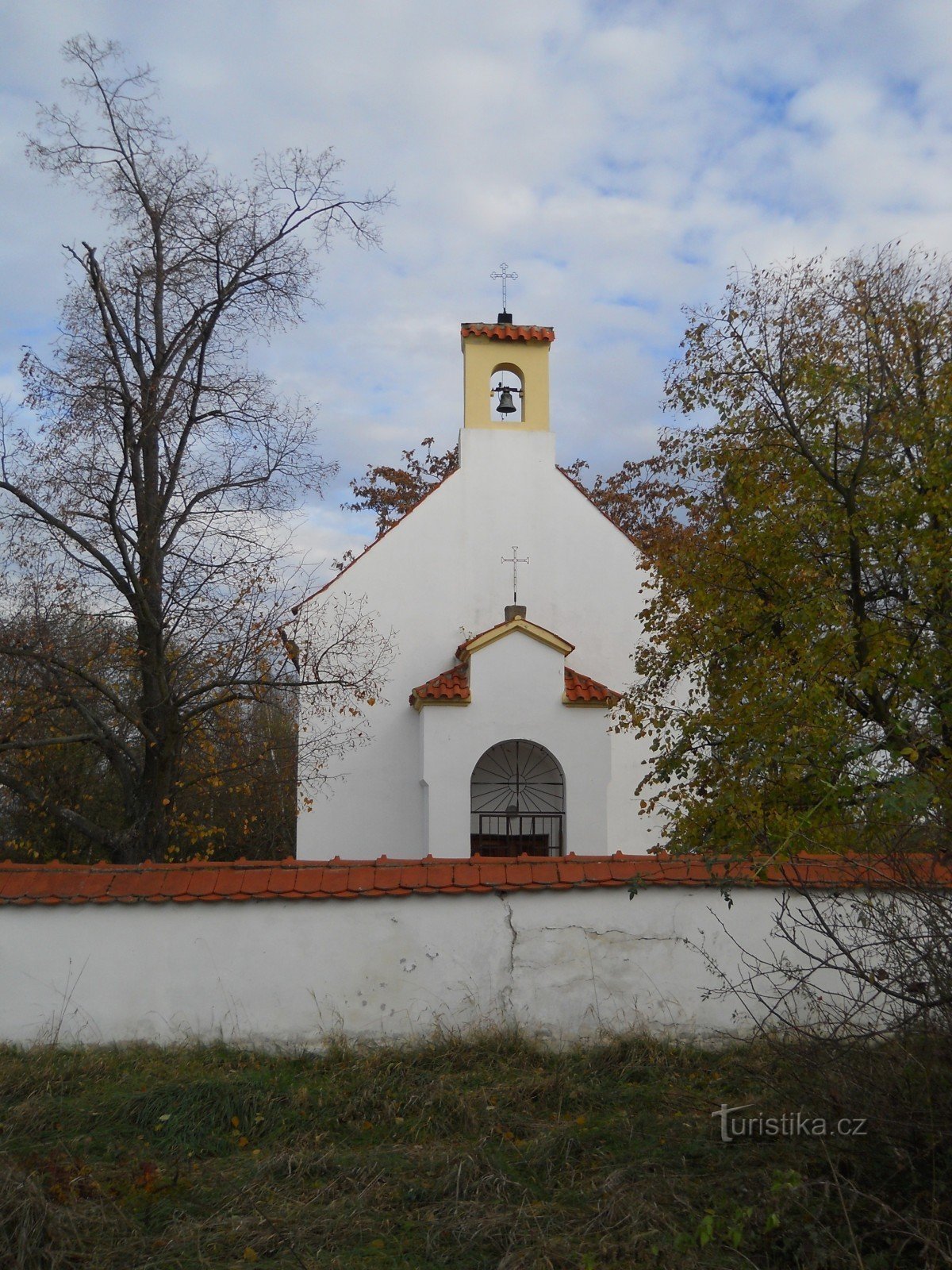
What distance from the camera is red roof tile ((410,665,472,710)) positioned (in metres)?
14.1

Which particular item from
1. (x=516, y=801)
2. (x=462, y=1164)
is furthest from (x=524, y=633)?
(x=462, y=1164)

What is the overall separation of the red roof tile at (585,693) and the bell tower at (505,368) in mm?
4589

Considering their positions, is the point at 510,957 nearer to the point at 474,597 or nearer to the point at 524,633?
the point at 524,633

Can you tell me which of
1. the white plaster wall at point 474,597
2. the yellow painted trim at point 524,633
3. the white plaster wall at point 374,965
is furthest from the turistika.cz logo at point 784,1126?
the white plaster wall at point 474,597

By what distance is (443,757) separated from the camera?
14.2 m

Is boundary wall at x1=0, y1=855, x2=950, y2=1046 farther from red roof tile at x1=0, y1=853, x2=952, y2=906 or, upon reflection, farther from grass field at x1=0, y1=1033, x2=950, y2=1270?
grass field at x1=0, y1=1033, x2=950, y2=1270

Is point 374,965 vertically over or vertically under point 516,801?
under

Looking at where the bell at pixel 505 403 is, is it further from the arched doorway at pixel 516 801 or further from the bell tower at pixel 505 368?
the arched doorway at pixel 516 801

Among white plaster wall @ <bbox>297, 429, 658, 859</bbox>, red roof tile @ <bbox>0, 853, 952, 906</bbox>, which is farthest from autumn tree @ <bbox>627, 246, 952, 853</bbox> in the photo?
white plaster wall @ <bbox>297, 429, 658, 859</bbox>

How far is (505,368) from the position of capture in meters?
17.4

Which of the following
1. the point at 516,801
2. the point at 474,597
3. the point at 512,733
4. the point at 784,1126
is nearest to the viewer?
the point at 784,1126

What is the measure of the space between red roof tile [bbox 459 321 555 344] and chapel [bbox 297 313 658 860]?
0.03 m

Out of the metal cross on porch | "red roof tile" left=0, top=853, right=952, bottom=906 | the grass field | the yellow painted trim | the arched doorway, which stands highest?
the metal cross on porch

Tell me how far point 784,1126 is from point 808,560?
6529mm
